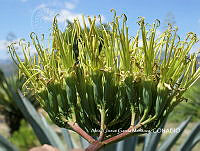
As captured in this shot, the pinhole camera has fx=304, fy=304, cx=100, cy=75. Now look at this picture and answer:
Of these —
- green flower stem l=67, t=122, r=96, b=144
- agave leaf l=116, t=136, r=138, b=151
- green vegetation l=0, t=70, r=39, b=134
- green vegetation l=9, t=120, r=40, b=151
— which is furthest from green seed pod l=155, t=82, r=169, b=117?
green vegetation l=0, t=70, r=39, b=134

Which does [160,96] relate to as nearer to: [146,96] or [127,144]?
[146,96]

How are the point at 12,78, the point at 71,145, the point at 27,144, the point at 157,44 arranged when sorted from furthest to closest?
the point at 12,78
the point at 27,144
the point at 71,145
the point at 157,44

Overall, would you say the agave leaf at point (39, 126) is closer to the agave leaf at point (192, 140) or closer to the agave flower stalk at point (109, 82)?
the agave leaf at point (192, 140)

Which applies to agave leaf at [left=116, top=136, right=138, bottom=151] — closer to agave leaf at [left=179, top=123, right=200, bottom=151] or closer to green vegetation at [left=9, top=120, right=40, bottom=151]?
agave leaf at [left=179, top=123, right=200, bottom=151]

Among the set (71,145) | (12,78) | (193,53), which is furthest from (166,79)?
(12,78)

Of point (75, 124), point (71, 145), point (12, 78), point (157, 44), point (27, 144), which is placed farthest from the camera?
point (12, 78)

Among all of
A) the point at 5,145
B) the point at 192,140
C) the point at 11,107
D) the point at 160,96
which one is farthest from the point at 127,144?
the point at 11,107

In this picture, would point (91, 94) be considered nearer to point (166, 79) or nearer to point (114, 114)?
point (114, 114)
